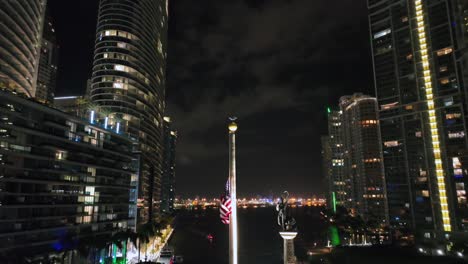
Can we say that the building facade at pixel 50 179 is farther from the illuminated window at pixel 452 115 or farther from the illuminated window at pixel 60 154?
the illuminated window at pixel 452 115

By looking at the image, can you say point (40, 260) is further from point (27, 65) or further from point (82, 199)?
point (27, 65)

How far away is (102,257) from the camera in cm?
8588

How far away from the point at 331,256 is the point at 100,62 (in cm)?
10036

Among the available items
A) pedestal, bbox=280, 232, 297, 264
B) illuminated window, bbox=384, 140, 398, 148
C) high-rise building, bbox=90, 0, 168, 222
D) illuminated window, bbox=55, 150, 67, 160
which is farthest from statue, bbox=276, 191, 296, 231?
illuminated window, bbox=384, 140, 398, 148

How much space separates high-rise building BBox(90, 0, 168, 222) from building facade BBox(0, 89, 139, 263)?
29415 mm

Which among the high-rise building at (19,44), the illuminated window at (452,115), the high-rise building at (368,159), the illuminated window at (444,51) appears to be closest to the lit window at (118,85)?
the high-rise building at (19,44)

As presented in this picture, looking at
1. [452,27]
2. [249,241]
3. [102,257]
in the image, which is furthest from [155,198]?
[452,27]

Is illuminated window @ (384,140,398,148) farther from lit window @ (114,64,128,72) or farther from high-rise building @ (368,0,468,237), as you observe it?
lit window @ (114,64,128,72)

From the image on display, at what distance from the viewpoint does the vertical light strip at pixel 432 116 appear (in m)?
104

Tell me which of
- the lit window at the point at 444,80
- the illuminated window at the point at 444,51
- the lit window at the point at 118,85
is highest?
the illuminated window at the point at 444,51

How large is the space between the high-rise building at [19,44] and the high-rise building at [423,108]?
113 m

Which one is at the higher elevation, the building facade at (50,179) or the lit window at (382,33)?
the lit window at (382,33)

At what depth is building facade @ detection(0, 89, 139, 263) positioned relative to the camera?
195ft

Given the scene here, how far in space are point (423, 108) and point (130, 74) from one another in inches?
3962
